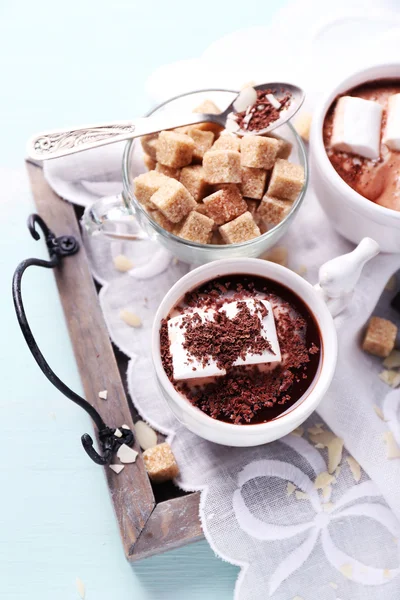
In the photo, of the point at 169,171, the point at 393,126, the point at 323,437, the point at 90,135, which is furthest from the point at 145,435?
the point at 393,126

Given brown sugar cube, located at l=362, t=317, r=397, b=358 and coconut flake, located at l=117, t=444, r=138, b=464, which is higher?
brown sugar cube, located at l=362, t=317, r=397, b=358

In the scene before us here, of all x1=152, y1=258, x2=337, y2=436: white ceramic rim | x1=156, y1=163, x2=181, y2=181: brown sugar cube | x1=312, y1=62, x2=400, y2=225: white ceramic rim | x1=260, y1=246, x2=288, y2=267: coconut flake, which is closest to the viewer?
x1=152, y1=258, x2=337, y2=436: white ceramic rim

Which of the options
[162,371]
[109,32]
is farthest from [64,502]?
[109,32]

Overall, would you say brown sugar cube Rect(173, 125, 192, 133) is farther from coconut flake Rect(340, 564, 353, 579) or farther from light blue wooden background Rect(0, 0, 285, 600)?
coconut flake Rect(340, 564, 353, 579)

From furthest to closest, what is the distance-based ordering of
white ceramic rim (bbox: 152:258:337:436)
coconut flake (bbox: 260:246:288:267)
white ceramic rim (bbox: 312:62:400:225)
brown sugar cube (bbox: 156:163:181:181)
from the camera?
coconut flake (bbox: 260:246:288:267) < brown sugar cube (bbox: 156:163:181:181) < white ceramic rim (bbox: 312:62:400:225) < white ceramic rim (bbox: 152:258:337:436)

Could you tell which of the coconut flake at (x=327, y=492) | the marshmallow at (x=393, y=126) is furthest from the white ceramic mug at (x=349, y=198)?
the coconut flake at (x=327, y=492)

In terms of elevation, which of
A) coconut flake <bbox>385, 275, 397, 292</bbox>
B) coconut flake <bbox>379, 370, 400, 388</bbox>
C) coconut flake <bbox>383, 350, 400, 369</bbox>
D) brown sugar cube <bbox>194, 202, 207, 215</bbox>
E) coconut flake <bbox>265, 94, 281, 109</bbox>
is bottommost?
coconut flake <bbox>379, 370, 400, 388</bbox>

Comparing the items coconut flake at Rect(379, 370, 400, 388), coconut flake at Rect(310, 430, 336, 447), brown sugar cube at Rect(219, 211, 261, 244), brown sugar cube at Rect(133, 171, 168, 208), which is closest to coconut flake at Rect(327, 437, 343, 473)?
coconut flake at Rect(310, 430, 336, 447)

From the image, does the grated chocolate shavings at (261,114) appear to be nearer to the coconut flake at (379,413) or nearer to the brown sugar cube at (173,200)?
the brown sugar cube at (173,200)
